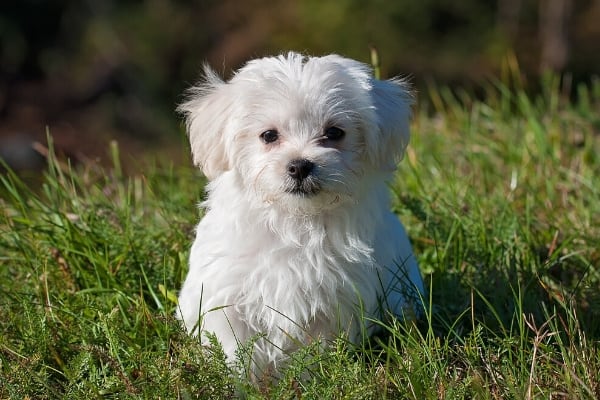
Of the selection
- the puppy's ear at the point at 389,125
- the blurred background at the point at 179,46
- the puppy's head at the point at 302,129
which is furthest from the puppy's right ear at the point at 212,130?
the blurred background at the point at 179,46

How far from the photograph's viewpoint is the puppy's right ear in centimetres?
385

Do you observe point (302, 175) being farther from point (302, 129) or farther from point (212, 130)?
point (212, 130)

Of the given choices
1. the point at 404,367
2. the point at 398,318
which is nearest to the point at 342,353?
the point at 404,367

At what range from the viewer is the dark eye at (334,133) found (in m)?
3.77

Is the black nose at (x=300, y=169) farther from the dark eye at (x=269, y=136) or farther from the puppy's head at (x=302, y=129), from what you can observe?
the dark eye at (x=269, y=136)

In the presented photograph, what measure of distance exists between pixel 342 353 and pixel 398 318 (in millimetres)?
617

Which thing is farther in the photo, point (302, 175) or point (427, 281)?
point (427, 281)

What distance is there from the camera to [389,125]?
12.6 ft

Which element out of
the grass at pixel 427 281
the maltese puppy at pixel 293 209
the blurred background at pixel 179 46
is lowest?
the blurred background at pixel 179 46

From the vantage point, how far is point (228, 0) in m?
23.1

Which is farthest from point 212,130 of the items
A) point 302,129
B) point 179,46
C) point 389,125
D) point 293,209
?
point 179,46

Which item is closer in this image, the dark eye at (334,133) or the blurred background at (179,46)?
the dark eye at (334,133)

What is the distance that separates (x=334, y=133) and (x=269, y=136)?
11.1 inches

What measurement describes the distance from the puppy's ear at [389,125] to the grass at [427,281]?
0.71 m
